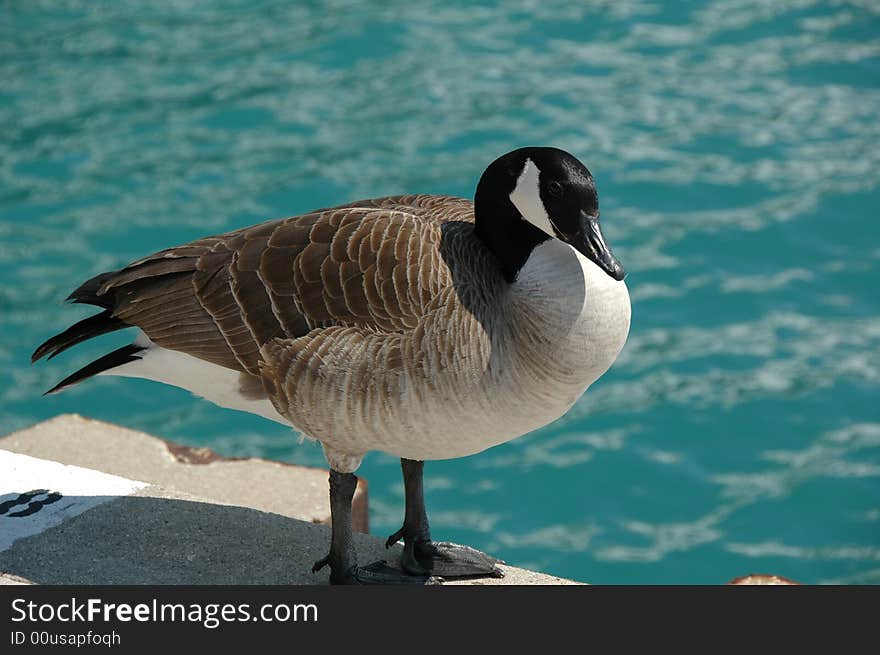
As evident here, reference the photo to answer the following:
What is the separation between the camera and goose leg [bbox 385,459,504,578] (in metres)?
4.63

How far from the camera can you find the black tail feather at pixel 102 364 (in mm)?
4332

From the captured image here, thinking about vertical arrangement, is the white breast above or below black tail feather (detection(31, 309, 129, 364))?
below

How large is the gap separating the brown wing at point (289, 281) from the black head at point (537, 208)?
0.70 ft

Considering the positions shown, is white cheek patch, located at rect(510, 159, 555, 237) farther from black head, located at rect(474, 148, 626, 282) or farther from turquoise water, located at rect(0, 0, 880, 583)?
turquoise water, located at rect(0, 0, 880, 583)

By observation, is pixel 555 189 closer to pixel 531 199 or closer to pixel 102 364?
pixel 531 199

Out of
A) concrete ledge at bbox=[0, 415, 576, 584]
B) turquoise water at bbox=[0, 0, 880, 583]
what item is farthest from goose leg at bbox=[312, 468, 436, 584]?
turquoise water at bbox=[0, 0, 880, 583]

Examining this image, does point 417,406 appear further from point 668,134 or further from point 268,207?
point 668,134

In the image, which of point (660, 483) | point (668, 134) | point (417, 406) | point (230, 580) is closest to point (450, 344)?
point (417, 406)

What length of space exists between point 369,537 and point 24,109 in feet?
23.2

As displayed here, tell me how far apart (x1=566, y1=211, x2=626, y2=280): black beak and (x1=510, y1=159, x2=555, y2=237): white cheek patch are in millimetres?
Result: 116

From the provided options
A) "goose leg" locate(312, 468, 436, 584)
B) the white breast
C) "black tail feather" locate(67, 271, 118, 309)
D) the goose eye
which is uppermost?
"black tail feather" locate(67, 271, 118, 309)

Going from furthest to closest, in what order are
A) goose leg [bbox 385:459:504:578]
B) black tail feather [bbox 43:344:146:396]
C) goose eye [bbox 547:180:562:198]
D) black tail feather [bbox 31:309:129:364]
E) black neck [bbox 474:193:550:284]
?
goose leg [bbox 385:459:504:578] → black tail feather [bbox 31:309:129:364] → black tail feather [bbox 43:344:146:396] → black neck [bbox 474:193:550:284] → goose eye [bbox 547:180:562:198]

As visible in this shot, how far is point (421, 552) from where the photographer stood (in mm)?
4711

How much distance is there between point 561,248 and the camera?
3955mm
